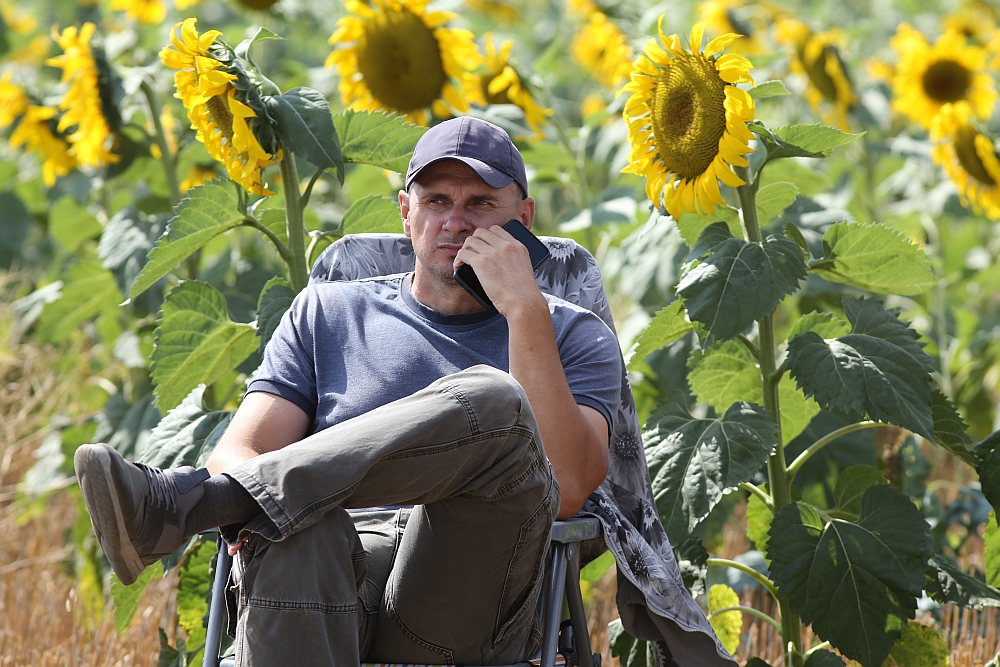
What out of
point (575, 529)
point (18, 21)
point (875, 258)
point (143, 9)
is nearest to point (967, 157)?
point (875, 258)

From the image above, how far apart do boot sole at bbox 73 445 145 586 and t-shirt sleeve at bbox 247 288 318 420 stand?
77cm

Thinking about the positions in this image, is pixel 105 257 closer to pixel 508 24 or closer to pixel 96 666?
pixel 96 666

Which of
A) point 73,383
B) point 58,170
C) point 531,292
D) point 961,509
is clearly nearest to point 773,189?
point 531,292

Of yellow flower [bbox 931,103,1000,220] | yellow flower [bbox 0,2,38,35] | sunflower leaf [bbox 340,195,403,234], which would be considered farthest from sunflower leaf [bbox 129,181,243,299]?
yellow flower [bbox 0,2,38,35]

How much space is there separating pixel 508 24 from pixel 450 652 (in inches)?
366

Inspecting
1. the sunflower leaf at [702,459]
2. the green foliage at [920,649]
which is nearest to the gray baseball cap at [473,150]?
the sunflower leaf at [702,459]

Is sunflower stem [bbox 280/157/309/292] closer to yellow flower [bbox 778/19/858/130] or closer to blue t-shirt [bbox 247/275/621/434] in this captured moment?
blue t-shirt [bbox 247/275/621/434]

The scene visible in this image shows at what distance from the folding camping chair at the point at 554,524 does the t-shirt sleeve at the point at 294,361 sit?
23cm

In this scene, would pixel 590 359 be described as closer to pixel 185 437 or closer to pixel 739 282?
pixel 739 282

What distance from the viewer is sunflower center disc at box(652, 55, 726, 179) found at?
275cm

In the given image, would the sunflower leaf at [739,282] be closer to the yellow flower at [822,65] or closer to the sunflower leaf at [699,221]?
the sunflower leaf at [699,221]

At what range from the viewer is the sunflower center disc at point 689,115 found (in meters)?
2.75

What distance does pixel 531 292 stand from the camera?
253cm

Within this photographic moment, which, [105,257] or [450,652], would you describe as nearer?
[450,652]
